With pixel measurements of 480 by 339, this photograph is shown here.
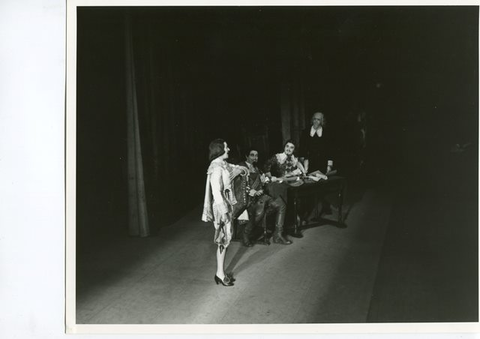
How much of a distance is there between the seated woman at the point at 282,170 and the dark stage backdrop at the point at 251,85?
7 cm

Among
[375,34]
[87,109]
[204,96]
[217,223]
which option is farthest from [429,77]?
[87,109]

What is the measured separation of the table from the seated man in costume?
0.31 ft

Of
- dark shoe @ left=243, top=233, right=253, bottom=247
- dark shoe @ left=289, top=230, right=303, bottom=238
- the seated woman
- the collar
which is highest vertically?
the collar

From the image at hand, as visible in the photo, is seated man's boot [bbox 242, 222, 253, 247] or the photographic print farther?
seated man's boot [bbox 242, 222, 253, 247]

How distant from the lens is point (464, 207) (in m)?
3.51

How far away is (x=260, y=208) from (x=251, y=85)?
2.87 feet

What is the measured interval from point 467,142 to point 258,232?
161 cm

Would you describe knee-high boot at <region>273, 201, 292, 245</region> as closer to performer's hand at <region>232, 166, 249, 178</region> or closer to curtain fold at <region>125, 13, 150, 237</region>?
performer's hand at <region>232, 166, 249, 178</region>

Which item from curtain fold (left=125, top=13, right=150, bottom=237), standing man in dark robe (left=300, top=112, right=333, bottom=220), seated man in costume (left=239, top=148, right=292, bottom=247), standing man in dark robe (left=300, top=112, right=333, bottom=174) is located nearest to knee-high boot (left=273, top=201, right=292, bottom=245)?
seated man in costume (left=239, top=148, right=292, bottom=247)

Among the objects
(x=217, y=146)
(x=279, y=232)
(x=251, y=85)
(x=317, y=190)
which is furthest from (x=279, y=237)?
(x=251, y=85)

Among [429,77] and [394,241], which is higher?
[429,77]

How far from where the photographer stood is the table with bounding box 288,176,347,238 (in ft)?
11.7
